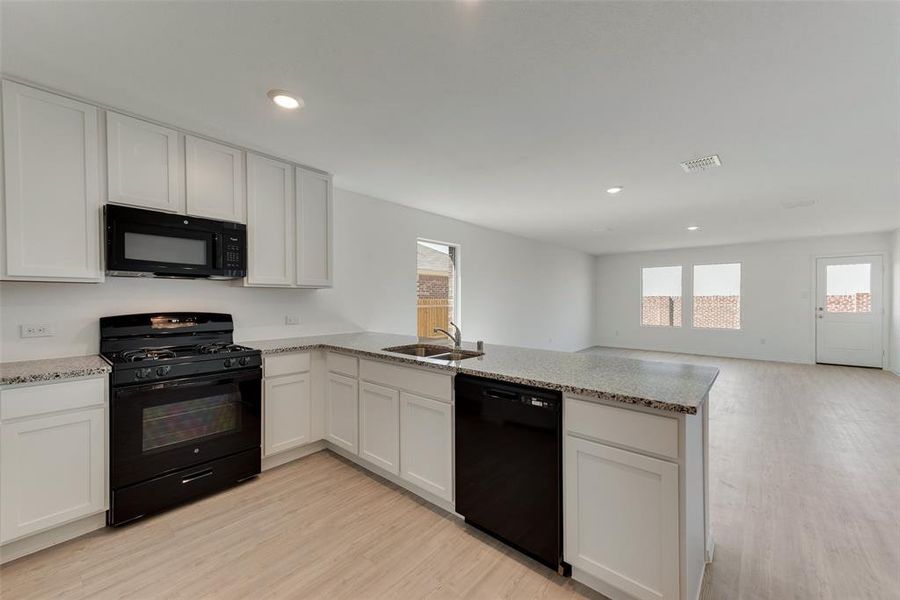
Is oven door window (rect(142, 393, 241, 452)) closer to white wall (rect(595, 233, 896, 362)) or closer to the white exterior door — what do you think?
white wall (rect(595, 233, 896, 362))

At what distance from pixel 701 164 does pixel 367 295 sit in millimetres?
3346

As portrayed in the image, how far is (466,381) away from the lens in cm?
201

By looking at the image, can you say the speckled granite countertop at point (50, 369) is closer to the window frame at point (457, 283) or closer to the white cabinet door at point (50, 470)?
the white cabinet door at point (50, 470)

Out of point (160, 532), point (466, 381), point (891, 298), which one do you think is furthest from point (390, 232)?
point (891, 298)

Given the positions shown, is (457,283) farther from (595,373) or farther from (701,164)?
(595,373)

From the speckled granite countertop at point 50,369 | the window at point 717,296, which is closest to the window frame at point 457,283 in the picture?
the speckled granite countertop at point 50,369

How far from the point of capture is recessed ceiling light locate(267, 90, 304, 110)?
204 centimetres

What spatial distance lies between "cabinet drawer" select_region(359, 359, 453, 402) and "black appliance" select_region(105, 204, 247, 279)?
1233 mm

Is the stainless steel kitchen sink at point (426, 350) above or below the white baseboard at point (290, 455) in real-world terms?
above

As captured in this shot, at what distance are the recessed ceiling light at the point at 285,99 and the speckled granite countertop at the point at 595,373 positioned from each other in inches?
63.8

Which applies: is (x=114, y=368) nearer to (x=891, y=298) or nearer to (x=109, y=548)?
(x=109, y=548)

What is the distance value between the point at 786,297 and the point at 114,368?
9.86 meters

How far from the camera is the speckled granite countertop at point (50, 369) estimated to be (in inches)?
69.9

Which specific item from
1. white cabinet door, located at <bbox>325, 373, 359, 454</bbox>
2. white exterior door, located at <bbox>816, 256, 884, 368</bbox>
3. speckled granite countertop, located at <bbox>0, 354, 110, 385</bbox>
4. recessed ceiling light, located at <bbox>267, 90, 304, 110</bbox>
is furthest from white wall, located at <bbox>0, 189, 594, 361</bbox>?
white exterior door, located at <bbox>816, 256, 884, 368</bbox>
